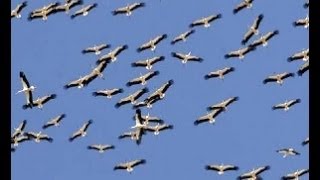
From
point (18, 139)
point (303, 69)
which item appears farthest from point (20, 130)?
point (303, 69)

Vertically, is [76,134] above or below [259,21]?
below

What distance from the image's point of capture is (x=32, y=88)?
152 feet

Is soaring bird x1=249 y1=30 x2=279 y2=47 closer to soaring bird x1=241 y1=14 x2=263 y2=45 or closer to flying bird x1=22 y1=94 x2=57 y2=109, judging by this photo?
soaring bird x1=241 y1=14 x2=263 y2=45

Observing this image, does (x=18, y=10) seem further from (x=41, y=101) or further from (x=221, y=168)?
(x=221, y=168)

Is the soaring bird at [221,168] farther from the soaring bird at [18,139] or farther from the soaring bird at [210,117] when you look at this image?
the soaring bird at [18,139]

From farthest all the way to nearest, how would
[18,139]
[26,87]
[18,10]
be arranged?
[18,10]
[18,139]
[26,87]

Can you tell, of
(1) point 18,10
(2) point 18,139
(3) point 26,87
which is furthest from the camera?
(1) point 18,10
